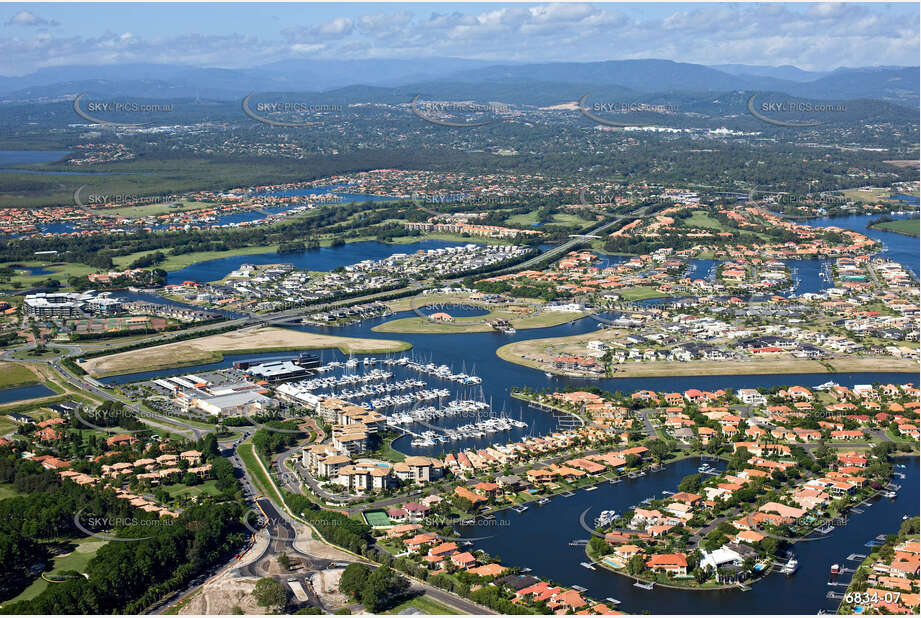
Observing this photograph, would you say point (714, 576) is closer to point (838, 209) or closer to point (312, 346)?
point (312, 346)

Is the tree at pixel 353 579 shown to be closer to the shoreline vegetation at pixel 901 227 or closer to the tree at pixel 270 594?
the tree at pixel 270 594

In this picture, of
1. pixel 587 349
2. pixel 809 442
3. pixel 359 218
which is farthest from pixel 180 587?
pixel 359 218

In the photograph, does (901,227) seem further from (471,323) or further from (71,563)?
(71,563)

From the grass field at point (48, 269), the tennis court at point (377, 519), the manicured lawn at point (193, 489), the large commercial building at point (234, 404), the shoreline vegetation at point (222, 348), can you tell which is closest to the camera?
the tennis court at point (377, 519)

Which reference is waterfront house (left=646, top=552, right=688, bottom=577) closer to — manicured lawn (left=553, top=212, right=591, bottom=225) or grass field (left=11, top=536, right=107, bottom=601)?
grass field (left=11, top=536, right=107, bottom=601)

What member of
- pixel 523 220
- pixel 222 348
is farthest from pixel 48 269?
pixel 523 220

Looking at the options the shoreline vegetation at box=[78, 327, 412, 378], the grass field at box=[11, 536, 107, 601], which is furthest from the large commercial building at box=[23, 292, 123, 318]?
the grass field at box=[11, 536, 107, 601]

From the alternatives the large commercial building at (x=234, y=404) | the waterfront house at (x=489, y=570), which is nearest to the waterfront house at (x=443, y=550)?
the waterfront house at (x=489, y=570)
